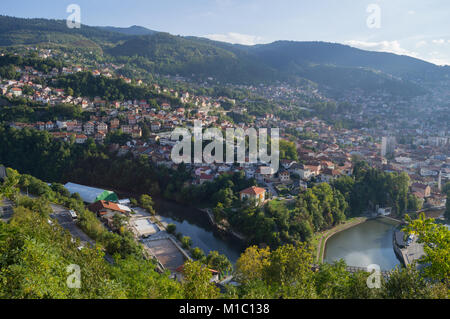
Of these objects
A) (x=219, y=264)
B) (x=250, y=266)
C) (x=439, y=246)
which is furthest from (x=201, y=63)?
(x=439, y=246)

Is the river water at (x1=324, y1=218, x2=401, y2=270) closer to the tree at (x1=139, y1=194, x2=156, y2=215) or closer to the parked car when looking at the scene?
the tree at (x1=139, y1=194, x2=156, y2=215)

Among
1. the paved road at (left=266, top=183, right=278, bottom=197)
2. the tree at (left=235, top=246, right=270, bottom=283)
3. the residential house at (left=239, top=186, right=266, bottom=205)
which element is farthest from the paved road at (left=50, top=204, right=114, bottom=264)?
the paved road at (left=266, top=183, right=278, bottom=197)

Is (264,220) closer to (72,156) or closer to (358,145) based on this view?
(72,156)

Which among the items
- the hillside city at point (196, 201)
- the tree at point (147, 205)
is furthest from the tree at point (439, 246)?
the tree at point (147, 205)

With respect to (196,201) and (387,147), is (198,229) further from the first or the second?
(387,147)

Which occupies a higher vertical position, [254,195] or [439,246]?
[439,246]

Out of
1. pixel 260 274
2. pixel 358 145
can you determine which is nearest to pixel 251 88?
pixel 358 145
